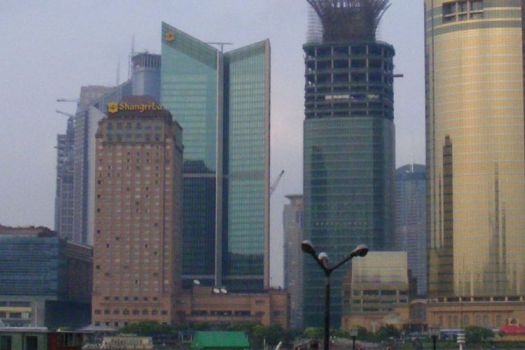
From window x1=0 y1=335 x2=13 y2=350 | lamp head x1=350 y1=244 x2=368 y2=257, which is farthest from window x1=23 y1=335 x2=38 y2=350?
lamp head x1=350 y1=244 x2=368 y2=257

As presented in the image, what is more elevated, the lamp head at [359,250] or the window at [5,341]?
the lamp head at [359,250]

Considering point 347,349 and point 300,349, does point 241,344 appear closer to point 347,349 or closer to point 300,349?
point 347,349

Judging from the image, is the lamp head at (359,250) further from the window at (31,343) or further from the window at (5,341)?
the window at (5,341)

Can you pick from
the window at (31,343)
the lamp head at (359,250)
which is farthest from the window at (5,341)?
the lamp head at (359,250)

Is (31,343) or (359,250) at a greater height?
(359,250)

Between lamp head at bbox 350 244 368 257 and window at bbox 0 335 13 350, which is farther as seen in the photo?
window at bbox 0 335 13 350

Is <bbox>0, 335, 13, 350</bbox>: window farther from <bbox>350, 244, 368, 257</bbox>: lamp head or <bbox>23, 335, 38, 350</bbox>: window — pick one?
<bbox>350, 244, 368, 257</bbox>: lamp head

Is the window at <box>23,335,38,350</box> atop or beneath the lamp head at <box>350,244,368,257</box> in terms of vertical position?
beneath

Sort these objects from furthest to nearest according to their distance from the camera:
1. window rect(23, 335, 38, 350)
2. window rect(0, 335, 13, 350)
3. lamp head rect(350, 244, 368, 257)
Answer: window rect(0, 335, 13, 350)
window rect(23, 335, 38, 350)
lamp head rect(350, 244, 368, 257)

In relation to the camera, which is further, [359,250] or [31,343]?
[31,343]

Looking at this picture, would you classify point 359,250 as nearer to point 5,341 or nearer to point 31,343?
point 31,343

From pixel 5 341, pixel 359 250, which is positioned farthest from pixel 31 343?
pixel 359 250

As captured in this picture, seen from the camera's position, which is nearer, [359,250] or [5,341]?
[359,250]

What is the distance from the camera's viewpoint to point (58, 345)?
2830 inches
